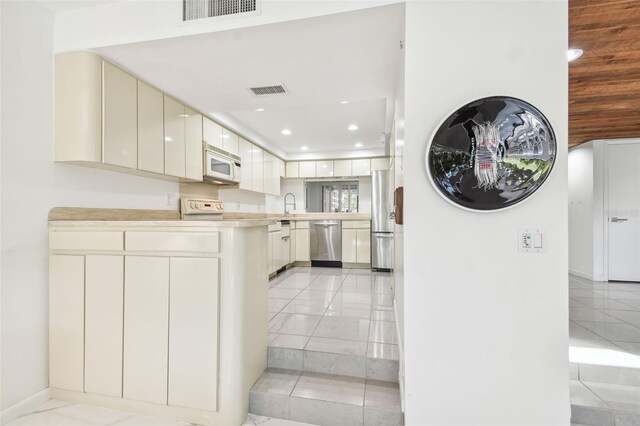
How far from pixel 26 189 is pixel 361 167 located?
15.4 ft

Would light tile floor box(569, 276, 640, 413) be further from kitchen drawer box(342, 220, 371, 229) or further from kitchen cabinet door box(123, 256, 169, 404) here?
kitchen drawer box(342, 220, 371, 229)

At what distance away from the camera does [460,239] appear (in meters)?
1.40

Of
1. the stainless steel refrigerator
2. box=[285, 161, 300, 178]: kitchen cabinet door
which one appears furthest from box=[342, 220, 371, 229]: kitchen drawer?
box=[285, 161, 300, 178]: kitchen cabinet door

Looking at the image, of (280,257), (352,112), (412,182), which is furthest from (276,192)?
(412,182)

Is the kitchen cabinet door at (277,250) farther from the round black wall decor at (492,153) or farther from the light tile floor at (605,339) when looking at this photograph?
the light tile floor at (605,339)

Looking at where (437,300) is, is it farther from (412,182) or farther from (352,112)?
(352,112)

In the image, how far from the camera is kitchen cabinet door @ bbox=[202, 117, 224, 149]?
3.15 meters

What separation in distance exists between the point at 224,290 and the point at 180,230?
0.44 meters

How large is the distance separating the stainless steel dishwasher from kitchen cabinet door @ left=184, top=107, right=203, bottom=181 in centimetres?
279

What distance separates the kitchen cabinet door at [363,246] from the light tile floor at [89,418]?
12.2 ft

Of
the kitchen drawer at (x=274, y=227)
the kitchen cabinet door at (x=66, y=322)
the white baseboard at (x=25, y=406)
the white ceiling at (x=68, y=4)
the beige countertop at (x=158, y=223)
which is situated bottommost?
the white baseboard at (x=25, y=406)

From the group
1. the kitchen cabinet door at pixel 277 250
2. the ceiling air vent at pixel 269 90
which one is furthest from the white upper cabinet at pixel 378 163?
the ceiling air vent at pixel 269 90

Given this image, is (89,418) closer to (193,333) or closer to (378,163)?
(193,333)

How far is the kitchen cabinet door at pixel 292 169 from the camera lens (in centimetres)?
580
